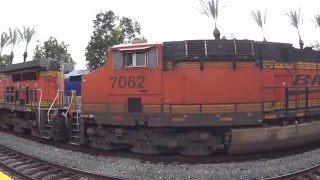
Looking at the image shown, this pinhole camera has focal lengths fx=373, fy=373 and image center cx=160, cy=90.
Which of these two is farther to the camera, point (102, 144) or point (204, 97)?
point (102, 144)

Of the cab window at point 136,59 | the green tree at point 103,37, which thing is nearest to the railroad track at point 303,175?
the cab window at point 136,59

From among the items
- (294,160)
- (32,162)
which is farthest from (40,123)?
(294,160)

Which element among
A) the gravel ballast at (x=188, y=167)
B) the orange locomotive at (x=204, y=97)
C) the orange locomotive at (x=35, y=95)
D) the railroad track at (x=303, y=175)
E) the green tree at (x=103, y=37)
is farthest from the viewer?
the green tree at (x=103, y=37)

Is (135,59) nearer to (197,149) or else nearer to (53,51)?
(197,149)

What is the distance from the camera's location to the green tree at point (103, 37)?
40.8 meters

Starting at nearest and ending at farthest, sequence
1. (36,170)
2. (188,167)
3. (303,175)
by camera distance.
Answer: (303,175) → (188,167) → (36,170)

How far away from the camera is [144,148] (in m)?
9.92

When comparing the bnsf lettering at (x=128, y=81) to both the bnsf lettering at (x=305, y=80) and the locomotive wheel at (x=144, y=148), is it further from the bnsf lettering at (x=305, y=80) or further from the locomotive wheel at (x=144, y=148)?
the bnsf lettering at (x=305, y=80)

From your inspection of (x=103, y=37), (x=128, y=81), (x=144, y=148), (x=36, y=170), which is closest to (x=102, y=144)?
(x=144, y=148)

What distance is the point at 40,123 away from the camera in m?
13.6

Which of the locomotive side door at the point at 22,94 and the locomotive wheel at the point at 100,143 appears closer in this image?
the locomotive wheel at the point at 100,143

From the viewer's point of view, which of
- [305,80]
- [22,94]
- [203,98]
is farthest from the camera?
[22,94]

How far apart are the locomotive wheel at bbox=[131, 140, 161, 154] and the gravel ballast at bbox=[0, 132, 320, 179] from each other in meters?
0.36

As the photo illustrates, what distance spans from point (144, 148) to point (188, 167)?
168cm
